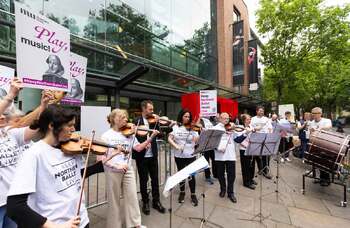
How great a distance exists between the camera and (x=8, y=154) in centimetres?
229

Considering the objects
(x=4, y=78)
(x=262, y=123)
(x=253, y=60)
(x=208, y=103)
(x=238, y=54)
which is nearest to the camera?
(x=4, y=78)

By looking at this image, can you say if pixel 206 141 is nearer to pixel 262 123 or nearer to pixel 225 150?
pixel 225 150

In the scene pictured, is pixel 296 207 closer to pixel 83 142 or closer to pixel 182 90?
pixel 83 142

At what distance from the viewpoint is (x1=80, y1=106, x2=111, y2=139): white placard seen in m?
4.70

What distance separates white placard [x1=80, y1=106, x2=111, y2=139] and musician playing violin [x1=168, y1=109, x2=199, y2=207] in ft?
4.85

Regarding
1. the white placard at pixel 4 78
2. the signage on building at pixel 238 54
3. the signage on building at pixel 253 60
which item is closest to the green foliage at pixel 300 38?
the signage on building at pixel 253 60

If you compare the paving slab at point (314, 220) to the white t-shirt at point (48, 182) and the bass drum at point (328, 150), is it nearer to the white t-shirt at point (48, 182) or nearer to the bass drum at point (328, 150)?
the bass drum at point (328, 150)

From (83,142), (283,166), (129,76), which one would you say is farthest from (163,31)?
(83,142)

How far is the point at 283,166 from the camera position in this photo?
342 inches

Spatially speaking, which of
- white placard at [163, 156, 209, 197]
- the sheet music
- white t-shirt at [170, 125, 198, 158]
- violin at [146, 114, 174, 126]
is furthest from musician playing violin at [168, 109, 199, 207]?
white placard at [163, 156, 209, 197]

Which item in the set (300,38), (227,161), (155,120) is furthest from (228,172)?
(300,38)

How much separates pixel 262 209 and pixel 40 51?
4.75 m

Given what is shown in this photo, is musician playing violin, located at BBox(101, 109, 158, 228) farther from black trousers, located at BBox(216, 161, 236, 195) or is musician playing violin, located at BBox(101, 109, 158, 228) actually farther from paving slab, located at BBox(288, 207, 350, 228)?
paving slab, located at BBox(288, 207, 350, 228)

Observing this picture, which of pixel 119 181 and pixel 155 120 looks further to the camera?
pixel 155 120
